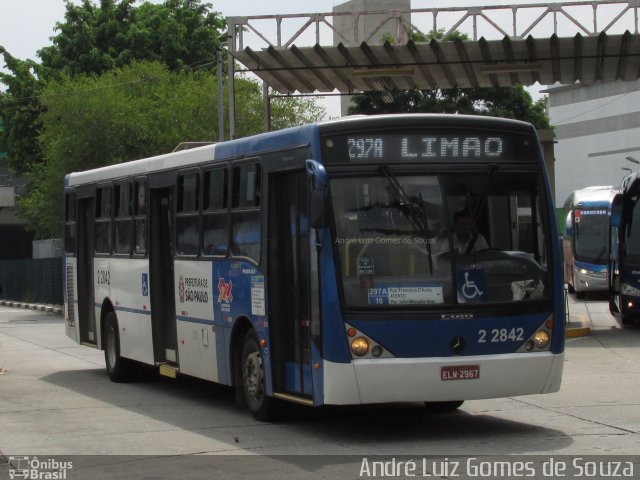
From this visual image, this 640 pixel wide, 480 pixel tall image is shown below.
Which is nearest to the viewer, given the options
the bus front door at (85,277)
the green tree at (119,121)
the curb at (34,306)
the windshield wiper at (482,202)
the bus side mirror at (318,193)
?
the bus side mirror at (318,193)

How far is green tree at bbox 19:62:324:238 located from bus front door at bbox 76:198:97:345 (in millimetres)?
23248

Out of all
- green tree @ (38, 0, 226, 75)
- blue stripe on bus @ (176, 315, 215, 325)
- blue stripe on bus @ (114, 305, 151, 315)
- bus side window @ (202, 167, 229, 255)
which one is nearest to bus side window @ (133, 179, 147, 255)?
blue stripe on bus @ (114, 305, 151, 315)

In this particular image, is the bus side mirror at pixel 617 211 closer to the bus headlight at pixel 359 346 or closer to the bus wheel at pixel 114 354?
the bus wheel at pixel 114 354

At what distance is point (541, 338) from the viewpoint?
10.8 metres

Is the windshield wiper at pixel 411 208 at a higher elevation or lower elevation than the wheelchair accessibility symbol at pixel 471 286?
higher

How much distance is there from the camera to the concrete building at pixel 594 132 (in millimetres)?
83500

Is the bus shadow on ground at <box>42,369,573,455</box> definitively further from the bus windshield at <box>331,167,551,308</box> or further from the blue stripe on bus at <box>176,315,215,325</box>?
the bus windshield at <box>331,167,551,308</box>

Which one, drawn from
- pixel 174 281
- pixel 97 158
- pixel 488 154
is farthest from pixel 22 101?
pixel 488 154

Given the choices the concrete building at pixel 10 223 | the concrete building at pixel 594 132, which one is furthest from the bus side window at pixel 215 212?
the concrete building at pixel 594 132

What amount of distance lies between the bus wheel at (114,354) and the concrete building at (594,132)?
66.7 m

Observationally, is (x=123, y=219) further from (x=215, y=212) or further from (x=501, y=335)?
(x=501, y=335)

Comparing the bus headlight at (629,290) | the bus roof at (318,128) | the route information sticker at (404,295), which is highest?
the bus roof at (318,128)

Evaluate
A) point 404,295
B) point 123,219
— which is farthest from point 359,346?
point 123,219

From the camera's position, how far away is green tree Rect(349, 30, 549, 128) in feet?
179
